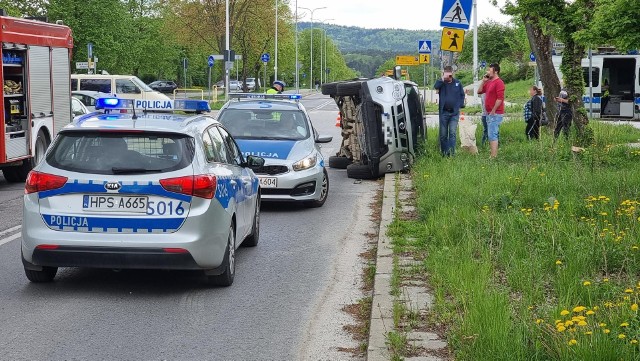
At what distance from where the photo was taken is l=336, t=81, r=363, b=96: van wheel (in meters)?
17.6

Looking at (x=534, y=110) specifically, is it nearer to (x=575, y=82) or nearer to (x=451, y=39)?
(x=575, y=82)

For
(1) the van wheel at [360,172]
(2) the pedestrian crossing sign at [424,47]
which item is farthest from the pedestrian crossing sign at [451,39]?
(2) the pedestrian crossing sign at [424,47]

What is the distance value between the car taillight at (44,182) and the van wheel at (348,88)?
32.9ft

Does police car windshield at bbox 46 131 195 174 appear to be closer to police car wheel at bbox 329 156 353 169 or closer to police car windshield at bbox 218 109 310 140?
police car windshield at bbox 218 109 310 140

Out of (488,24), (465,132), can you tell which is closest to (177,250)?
(465,132)

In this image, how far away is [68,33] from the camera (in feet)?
65.7

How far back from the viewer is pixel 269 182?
1371cm

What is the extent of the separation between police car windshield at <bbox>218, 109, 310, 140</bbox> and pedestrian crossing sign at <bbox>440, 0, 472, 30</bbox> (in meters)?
3.58

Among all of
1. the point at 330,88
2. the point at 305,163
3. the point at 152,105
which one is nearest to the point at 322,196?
the point at 305,163

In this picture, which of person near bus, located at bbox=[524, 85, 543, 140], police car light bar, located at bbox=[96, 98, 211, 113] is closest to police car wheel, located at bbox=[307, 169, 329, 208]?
police car light bar, located at bbox=[96, 98, 211, 113]

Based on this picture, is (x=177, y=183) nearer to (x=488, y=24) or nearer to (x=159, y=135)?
(x=159, y=135)

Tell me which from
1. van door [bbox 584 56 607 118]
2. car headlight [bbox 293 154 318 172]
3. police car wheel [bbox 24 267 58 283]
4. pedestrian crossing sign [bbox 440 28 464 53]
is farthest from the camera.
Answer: van door [bbox 584 56 607 118]

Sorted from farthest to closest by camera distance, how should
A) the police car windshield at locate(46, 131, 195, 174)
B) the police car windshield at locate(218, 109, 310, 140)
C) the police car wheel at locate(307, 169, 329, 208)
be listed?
1. the police car windshield at locate(218, 109, 310, 140)
2. the police car wheel at locate(307, 169, 329, 208)
3. the police car windshield at locate(46, 131, 195, 174)

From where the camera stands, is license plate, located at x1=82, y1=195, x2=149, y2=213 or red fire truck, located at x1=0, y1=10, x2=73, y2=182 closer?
license plate, located at x1=82, y1=195, x2=149, y2=213
